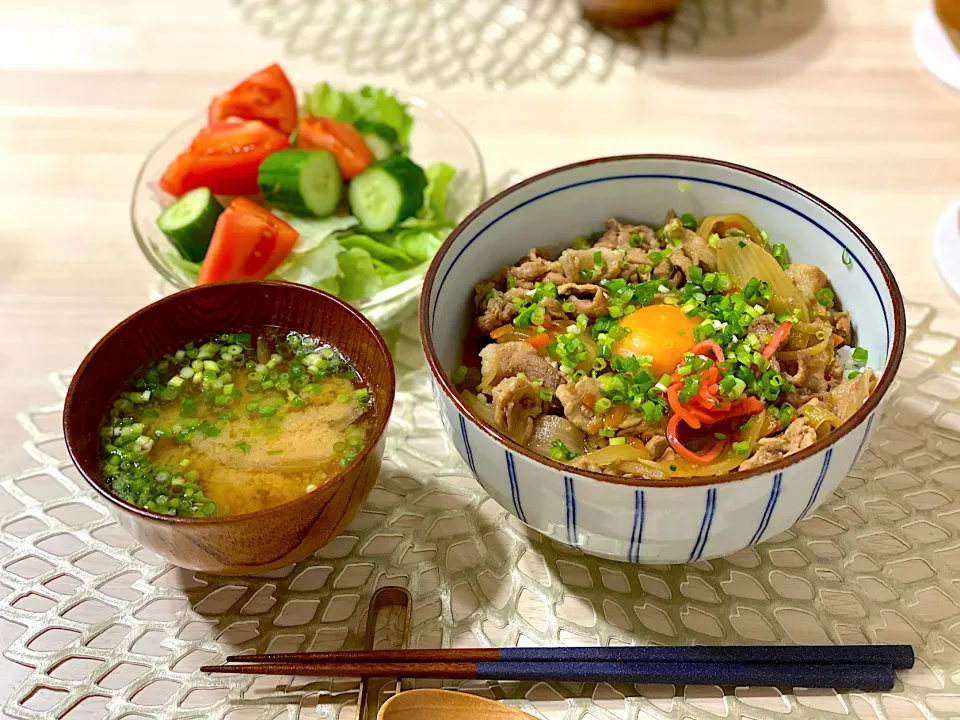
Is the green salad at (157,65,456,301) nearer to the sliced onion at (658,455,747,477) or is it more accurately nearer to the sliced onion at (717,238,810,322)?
the sliced onion at (717,238,810,322)

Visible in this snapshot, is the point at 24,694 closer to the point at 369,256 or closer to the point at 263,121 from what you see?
the point at 369,256

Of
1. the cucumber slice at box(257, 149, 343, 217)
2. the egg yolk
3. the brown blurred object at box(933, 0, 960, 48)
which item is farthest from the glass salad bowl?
the brown blurred object at box(933, 0, 960, 48)

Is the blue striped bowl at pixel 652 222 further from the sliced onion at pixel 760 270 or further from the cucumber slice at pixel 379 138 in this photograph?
the cucumber slice at pixel 379 138

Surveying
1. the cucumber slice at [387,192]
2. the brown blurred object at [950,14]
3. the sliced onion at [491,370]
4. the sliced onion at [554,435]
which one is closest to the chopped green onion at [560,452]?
the sliced onion at [554,435]

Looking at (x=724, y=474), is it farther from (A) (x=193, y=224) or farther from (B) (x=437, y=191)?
(A) (x=193, y=224)

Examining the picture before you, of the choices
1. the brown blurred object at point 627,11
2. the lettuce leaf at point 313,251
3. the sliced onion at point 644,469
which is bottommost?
the lettuce leaf at point 313,251

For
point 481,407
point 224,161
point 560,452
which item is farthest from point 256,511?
point 224,161

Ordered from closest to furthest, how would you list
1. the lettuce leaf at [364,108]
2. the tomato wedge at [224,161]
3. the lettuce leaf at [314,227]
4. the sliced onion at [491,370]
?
the sliced onion at [491,370]
the lettuce leaf at [314,227]
the tomato wedge at [224,161]
the lettuce leaf at [364,108]

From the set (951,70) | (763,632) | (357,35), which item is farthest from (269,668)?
(951,70)
